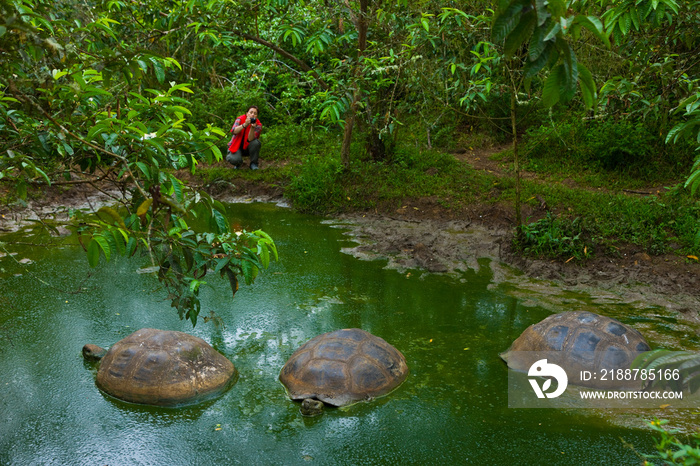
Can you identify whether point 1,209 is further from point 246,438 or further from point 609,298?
point 609,298

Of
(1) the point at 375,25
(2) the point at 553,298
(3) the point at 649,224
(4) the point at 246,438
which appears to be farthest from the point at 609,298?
(1) the point at 375,25

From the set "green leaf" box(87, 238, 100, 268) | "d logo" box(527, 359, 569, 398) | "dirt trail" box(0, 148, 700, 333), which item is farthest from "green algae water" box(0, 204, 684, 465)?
"green leaf" box(87, 238, 100, 268)

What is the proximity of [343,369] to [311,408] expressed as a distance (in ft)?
1.05

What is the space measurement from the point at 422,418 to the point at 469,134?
6894 mm

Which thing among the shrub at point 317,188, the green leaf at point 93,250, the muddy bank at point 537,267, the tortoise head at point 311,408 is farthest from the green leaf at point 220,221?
the shrub at point 317,188

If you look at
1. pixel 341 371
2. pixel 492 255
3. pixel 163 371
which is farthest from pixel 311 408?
pixel 492 255

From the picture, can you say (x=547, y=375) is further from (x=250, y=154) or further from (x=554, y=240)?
(x=250, y=154)

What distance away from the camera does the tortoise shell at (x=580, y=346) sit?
3.60 m

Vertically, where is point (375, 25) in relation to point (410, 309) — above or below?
above

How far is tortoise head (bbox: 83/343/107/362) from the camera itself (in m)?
3.94

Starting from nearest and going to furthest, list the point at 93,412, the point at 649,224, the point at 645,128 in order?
the point at 93,412
the point at 649,224
the point at 645,128

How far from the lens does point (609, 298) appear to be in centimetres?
494
